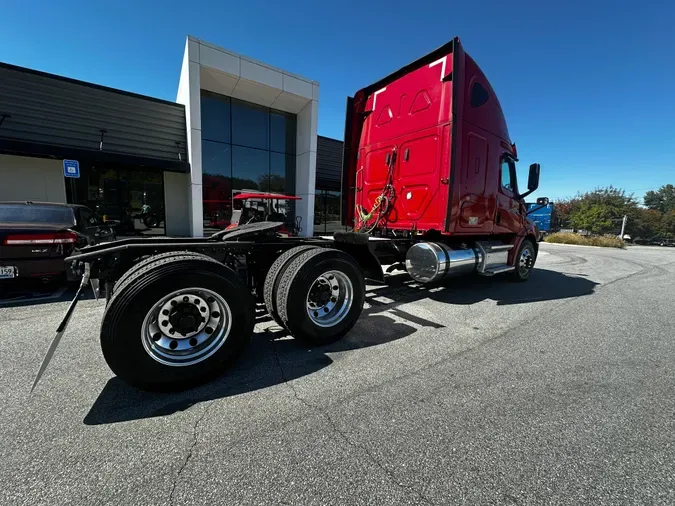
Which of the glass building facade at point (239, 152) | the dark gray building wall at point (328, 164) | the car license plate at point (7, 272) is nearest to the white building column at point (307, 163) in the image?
the glass building facade at point (239, 152)

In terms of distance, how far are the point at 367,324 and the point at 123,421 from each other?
8.50 feet

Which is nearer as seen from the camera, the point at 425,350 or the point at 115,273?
the point at 115,273

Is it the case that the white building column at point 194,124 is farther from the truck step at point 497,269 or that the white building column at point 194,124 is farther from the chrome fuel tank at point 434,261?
the truck step at point 497,269

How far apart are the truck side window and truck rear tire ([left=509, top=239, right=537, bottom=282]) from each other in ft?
4.41

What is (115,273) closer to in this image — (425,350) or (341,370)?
(341,370)

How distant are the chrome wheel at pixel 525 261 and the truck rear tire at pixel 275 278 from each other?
18.4 feet

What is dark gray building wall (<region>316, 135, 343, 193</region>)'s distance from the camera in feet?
50.5

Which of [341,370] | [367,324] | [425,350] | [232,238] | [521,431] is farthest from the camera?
[367,324]

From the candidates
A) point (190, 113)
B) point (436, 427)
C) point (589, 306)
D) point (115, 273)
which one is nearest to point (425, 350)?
point (436, 427)

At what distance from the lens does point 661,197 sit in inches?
3460

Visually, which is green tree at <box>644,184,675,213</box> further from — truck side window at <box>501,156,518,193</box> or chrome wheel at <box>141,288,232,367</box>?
chrome wheel at <box>141,288,232,367</box>

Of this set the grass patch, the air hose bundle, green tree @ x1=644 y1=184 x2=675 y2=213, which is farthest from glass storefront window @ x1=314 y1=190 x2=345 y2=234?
green tree @ x1=644 y1=184 x2=675 y2=213

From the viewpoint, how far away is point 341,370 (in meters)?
2.68

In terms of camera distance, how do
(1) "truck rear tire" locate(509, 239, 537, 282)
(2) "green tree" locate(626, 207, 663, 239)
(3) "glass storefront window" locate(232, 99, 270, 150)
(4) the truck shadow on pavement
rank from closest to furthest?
1. (4) the truck shadow on pavement
2. (1) "truck rear tire" locate(509, 239, 537, 282)
3. (3) "glass storefront window" locate(232, 99, 270, 150)
4. (2) "green tree" locate(626, 207, 663, 239)
